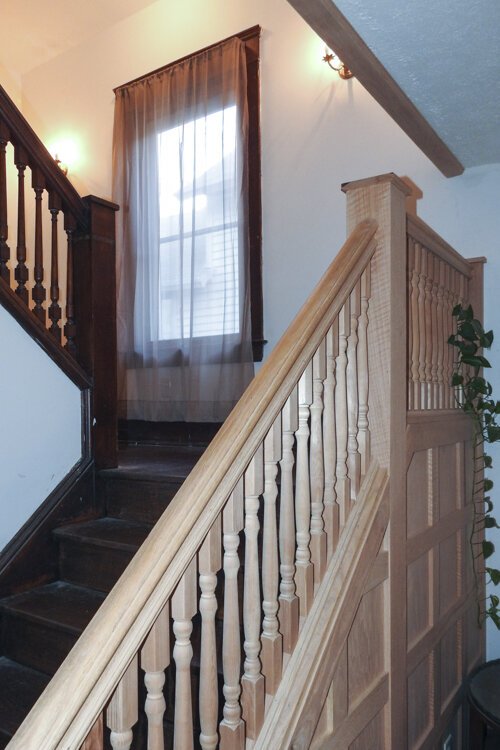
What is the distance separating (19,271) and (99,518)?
1100mm

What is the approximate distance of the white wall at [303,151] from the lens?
2859 mm

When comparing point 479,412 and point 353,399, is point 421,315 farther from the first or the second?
point 479,412

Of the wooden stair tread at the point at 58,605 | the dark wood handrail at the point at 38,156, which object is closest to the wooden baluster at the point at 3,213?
the dark wood handrail at the point at 38,156

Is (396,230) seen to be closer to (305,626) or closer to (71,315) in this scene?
(305,626)

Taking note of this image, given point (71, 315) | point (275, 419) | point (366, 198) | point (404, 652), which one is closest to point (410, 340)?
point (366, 198)

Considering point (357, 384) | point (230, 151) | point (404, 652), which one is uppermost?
point (230, 151)

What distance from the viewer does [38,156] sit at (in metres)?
2.44

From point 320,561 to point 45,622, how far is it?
3.62 ft

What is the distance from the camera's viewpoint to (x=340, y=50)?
180 centimetres

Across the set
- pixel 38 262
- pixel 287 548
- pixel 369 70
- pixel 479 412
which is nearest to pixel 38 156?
pixel 38 262

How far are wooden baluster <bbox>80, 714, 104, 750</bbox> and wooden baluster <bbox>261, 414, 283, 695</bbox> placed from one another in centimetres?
52

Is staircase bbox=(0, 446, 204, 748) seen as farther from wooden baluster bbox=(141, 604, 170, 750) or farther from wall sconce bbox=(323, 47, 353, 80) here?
wall sconce bbox=(323, 47, 353, 80)

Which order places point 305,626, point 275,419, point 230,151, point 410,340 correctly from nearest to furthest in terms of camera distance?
point 275,419
point 305,626
point 410,340
point 230,151

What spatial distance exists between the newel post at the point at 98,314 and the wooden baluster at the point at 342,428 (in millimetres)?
1309
